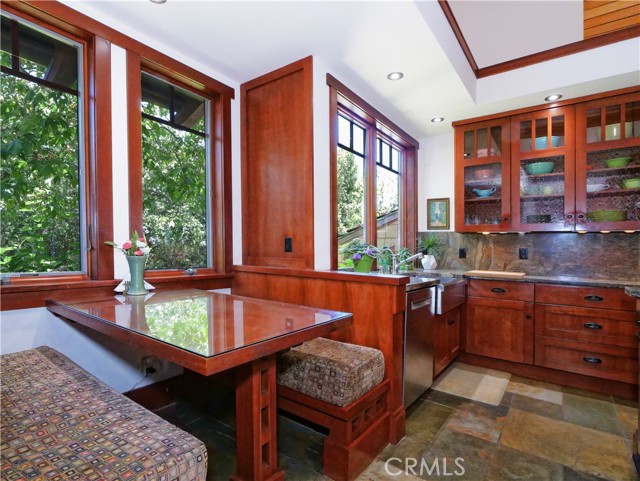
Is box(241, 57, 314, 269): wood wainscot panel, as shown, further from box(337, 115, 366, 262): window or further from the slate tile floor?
the slate tile floor

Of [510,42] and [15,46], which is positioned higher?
[510,42]

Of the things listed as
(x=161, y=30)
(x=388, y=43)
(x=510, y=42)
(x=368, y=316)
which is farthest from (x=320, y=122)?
(x=510, y=42)

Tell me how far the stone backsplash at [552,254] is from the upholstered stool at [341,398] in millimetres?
2244

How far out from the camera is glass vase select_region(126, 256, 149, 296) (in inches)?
75.4

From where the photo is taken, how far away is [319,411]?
165cm

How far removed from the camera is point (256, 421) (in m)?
1.32

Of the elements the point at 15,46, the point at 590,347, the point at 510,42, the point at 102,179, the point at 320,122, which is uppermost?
the point at 510,42

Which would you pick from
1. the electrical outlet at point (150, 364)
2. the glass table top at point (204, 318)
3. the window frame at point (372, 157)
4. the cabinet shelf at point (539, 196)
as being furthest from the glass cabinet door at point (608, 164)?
the electrical outlet at point (150, 364)

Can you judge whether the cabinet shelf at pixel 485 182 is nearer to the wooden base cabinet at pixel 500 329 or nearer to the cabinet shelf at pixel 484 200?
the cabinet shelf at pixel 484 200

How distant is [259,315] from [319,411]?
624mm

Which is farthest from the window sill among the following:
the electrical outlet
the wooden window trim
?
the electrical outlet

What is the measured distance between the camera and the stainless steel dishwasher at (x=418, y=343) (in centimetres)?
205

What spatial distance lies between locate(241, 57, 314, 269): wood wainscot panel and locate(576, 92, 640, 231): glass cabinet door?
241 centimetres

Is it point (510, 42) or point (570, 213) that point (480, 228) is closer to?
point (570, 213)
